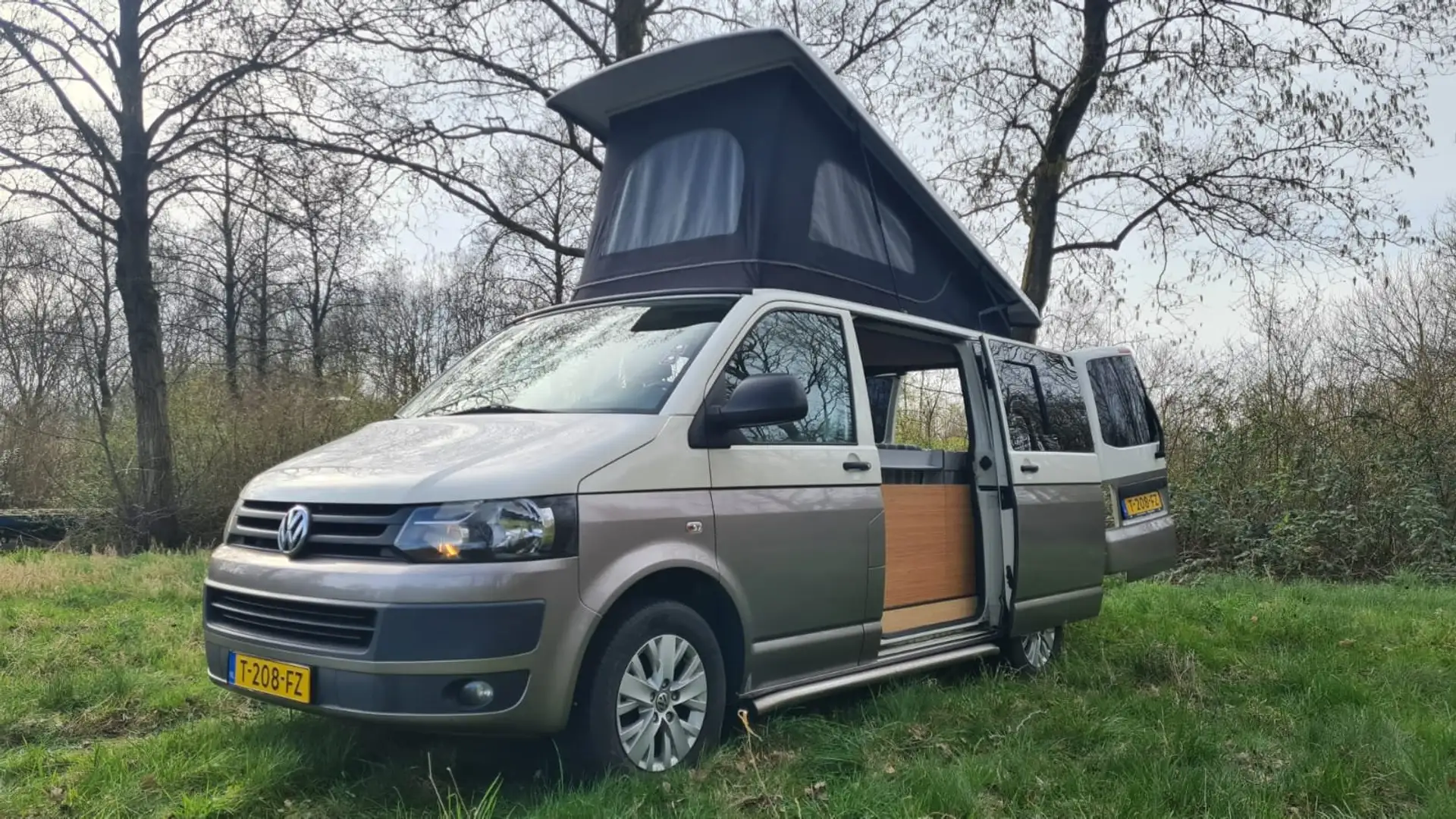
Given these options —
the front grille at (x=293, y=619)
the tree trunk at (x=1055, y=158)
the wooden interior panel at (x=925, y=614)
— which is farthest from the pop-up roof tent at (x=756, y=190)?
the tree trunk at (x=1055, y=158)

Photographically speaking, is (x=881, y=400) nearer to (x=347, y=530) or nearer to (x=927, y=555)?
(x=927, y=555)

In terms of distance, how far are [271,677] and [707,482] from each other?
1.72 meters

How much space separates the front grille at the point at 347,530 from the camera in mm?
3459

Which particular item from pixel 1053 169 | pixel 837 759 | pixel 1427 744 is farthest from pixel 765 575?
pixel 1053 169

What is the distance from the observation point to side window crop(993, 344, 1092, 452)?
6.11 meters

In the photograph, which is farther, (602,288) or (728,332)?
(602,288)

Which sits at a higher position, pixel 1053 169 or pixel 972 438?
pixel 1053 169

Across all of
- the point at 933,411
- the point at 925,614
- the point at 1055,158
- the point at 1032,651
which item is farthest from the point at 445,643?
the point at 1055,158

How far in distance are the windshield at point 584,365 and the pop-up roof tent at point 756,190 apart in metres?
0.55

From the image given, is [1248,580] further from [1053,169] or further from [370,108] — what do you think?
[370,108]

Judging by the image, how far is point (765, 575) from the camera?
4.28 metres

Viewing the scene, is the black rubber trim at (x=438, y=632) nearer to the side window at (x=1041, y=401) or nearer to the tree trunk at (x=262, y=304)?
the side window at (x=1041, y=401)

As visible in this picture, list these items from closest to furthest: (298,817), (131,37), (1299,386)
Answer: (298,817), (131,37), (1299,386)

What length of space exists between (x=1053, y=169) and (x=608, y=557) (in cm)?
1254
